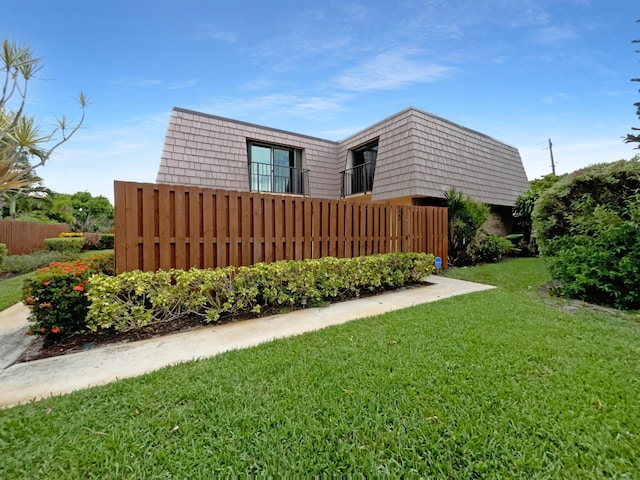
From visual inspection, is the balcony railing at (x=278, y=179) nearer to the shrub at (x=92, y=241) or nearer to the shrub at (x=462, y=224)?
the shrub at (x=462, y=224)

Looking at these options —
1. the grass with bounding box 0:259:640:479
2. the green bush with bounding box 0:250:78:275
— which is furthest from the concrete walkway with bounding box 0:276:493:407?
the green bush with bounding box 0:250:78:275

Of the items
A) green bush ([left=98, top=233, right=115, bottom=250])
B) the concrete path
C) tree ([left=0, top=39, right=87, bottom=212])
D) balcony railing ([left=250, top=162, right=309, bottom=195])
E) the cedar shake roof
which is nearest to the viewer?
the concrete path

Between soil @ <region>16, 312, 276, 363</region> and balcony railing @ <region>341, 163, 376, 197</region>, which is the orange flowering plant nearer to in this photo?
soil @ <region>16, 312, 276, 363</region>

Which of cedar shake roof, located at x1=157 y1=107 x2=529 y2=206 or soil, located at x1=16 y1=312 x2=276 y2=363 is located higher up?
cedar shake roof, located at x1=157 y1=107 x2=529 y2=206

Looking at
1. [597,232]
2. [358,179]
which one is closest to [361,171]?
[358,179]

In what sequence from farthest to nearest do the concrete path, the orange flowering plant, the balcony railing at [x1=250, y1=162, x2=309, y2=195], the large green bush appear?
1. the balcony railing at [x1=250, y1=162, x2=309, y2=195]
2. the large green bush
3. the orange flowering plant
4. the concrete path

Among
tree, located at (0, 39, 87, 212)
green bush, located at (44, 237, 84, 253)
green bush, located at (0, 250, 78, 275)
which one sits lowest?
green bush, located at (0, 250, 78, 275)

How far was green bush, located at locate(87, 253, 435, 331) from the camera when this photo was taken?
11.5 feet

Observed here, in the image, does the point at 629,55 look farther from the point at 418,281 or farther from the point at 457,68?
the point at 418,281

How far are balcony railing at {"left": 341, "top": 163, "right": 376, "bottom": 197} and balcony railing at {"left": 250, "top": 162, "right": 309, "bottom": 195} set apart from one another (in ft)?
6.11

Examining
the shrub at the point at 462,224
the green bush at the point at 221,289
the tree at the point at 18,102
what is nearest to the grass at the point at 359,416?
the green bush at the point at 221,289

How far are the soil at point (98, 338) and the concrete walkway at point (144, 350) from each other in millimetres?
149

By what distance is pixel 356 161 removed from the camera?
1229 cm

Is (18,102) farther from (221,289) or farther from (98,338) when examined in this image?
(221,289)
